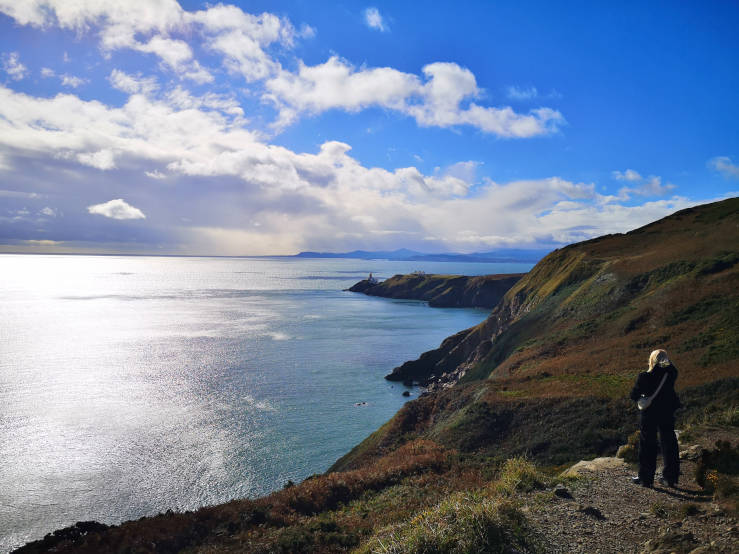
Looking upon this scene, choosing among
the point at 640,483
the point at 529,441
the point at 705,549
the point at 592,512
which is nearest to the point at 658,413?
the point at 640,483

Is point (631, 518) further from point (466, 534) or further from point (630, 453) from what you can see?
point (630, 453)

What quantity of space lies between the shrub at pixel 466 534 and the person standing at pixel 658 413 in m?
4.12

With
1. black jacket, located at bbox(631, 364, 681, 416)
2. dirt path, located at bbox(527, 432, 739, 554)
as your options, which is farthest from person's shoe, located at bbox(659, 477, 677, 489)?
black jacket, located at bbox(631, 364, 681, 416)

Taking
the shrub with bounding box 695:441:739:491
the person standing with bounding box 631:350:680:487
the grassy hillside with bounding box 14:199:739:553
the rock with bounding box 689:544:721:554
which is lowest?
the grassy hillside with bounding box 14:199:739:553

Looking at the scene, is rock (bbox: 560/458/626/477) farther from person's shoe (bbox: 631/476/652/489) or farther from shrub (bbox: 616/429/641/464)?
person's shoe (bbox: 631/476/652/489)

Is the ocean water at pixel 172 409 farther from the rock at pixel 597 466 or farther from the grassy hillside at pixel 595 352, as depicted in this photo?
the rock at pixel 597 466

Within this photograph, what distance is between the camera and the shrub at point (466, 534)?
841 cm

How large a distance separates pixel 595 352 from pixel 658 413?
1047 inches

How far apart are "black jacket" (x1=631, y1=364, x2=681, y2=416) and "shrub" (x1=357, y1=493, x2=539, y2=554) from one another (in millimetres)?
4522

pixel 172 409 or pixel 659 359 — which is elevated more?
pixel 659 359

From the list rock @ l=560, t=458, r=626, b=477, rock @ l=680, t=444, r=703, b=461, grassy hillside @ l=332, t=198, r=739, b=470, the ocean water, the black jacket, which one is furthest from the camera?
the ocean water

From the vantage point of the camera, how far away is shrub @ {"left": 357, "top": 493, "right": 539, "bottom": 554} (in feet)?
27.6

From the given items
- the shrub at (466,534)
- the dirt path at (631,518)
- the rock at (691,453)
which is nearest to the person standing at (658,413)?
the dirt path at (631,518)

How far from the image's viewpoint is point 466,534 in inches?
338
